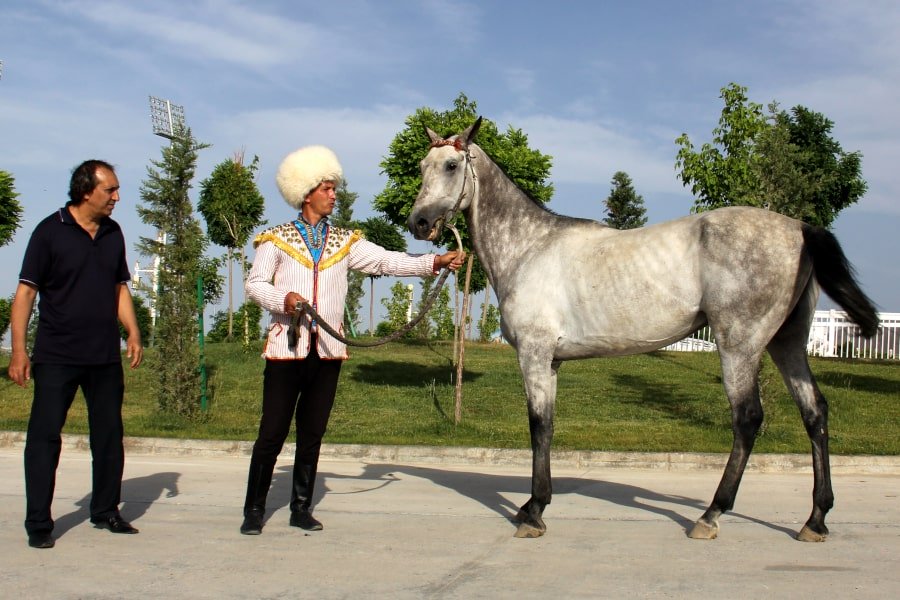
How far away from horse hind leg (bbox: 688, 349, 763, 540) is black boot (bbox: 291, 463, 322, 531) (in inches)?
99.1

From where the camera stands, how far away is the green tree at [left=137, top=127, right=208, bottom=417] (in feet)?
40.7

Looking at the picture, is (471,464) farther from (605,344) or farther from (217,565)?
(217,565)

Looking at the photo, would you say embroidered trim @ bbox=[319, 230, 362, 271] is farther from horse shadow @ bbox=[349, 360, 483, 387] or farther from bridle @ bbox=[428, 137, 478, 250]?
horse shadow @ bbox=[349, 360, 483, 387]

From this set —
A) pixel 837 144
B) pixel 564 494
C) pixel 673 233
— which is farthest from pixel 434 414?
pixel 837 144

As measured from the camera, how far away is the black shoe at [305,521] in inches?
240

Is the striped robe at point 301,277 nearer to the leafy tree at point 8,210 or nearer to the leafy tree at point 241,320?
the leafy tree at point 8,210

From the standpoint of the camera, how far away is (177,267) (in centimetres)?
1255

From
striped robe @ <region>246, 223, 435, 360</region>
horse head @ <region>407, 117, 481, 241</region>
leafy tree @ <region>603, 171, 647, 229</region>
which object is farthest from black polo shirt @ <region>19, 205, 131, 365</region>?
leafy tree @ <region>603, 171, 647, 229</region>

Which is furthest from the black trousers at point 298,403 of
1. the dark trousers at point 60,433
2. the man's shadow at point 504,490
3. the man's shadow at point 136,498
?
the man's shadow at point 136,498

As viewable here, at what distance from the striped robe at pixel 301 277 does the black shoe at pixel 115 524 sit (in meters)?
1.40

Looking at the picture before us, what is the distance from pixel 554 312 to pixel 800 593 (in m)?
2.38

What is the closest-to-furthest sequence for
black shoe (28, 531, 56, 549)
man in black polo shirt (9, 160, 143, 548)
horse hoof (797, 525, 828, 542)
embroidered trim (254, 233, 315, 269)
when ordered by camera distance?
black shoe (28, 531, 56, 549), man in black polo shirt (9, 160, 143, 548), horse hoof (797, 525, 828, 542), embroidered trim (254, 233, 315, 269)

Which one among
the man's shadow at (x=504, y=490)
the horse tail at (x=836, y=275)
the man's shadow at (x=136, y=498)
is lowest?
the man's shadow at (x=136, y=498)

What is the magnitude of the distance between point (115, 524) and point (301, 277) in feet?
6.52
